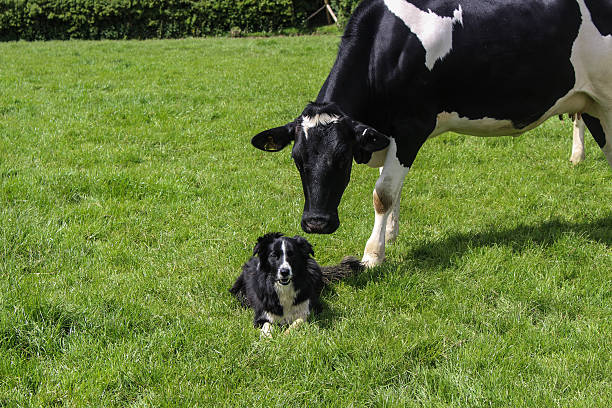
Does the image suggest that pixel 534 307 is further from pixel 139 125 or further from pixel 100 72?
pixel 100 72

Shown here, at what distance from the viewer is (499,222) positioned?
6.50 meters

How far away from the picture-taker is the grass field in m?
3.67

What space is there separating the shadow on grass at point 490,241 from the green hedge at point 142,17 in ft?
78.2

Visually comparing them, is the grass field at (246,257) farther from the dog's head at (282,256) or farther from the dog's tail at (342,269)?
the dog's head at (282,256)

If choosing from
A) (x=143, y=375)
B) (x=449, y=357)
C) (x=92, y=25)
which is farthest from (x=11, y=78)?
(x=92, y=25)

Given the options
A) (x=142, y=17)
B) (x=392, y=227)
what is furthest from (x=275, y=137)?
(x=142, y=17)

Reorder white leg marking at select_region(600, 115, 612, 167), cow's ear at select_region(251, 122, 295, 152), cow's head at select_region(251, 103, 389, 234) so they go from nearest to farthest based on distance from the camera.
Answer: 1. cow's head at select_region(251, 103, 389, 234)
2. cow's ear at select_region(251, 122, 295, 152)
3. white leg marking at select_region(600, 115, 612, 167)

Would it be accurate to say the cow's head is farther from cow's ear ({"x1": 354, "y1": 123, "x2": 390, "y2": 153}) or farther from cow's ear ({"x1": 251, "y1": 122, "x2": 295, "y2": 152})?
cow's ear ({"x1": 251, "y1": 122, "x2": 295, "y2": 152})

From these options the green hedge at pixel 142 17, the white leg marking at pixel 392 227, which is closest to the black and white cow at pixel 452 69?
the white leg marking at pixel 392 227

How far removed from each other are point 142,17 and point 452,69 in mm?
26609

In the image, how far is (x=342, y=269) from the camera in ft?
17.3

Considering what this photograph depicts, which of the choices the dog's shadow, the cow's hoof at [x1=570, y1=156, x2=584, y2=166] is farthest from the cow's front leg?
the cow's hoof at [x1=570, y1=156, x2=584, y2=166]

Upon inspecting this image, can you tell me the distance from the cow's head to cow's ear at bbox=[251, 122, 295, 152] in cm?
15

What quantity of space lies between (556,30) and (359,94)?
2042mm
